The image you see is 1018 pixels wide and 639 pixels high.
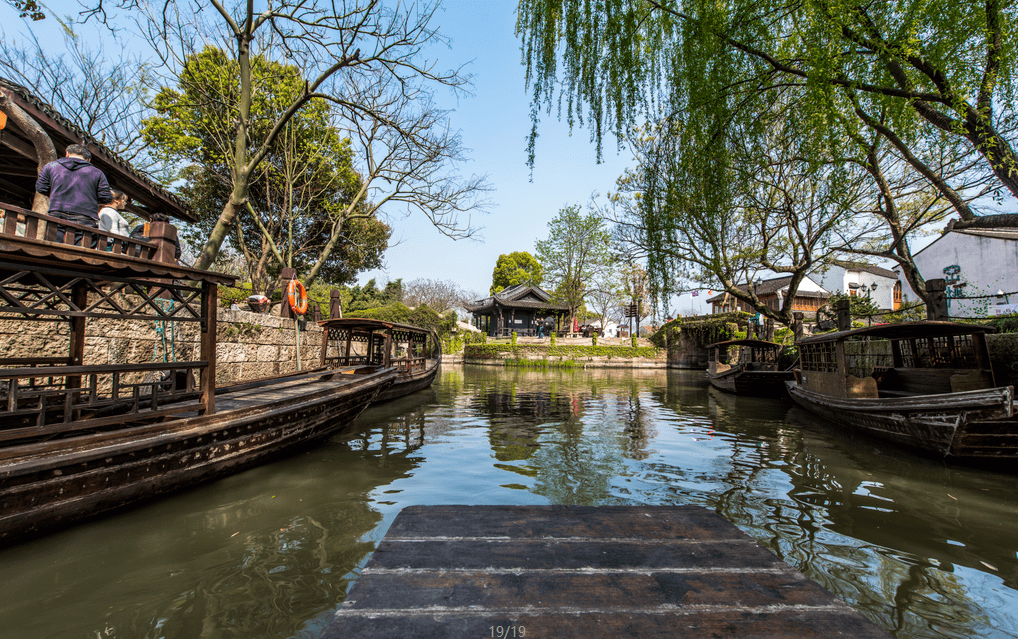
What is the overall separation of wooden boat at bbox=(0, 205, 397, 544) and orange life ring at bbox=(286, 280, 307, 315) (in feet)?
16.7

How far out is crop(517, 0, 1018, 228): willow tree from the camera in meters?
4.63

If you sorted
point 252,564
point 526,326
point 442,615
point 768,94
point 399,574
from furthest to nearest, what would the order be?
point 526,326 → point 768,94 → point 252,564 → point 399,574 → point 442,615

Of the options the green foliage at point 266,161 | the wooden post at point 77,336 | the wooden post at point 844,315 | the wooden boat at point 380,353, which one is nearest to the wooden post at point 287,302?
the wooden boat at point 380,353

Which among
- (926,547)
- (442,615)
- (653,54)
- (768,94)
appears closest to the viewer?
(442,615)

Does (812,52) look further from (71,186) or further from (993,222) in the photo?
(71,186)

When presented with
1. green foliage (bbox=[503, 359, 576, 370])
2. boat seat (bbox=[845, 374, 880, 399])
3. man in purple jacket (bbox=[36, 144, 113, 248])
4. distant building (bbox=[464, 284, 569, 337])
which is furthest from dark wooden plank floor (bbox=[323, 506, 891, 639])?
distant building (bbox=[464, 284, 569, 337])

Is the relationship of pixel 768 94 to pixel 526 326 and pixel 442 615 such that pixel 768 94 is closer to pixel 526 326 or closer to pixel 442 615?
pixel 442 615

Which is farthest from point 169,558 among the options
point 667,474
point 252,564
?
point 667,474

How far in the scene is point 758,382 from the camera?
14867 millimetres

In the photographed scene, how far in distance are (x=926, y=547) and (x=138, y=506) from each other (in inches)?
276

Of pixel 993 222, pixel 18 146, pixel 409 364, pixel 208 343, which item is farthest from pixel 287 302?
pixel 993 222

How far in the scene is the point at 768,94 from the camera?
19.7 feet

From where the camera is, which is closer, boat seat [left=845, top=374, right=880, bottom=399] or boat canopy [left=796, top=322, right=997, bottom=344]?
boat canopy [left=796, top=322, right=997, bottom=344]

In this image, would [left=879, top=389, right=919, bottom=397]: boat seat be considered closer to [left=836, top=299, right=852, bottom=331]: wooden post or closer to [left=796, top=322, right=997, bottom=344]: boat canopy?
[left=796, top=322, right=997, bottom=344]: boat canopy
